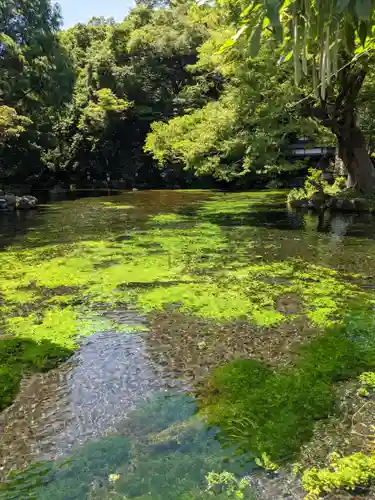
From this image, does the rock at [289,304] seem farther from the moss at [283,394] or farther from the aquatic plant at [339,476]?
the aquatic plant at [339,476]

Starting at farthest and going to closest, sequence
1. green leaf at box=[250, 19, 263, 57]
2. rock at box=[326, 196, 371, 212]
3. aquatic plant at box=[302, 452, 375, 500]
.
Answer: rock at box=[326, 196, 371, 212]
aquatic plant at box=[302, 452, 375, 500]
green leaf at box=[250, 19, 263, 57]

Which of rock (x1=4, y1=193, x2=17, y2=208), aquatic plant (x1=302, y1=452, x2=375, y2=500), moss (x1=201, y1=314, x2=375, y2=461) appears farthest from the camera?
rock (x1=4, y1=193, x2=17, y2=208)

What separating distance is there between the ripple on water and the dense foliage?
3.72 m

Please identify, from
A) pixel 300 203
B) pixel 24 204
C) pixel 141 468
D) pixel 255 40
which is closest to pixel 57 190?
pixel 24 204

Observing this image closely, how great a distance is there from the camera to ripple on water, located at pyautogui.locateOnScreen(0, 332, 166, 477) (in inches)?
165

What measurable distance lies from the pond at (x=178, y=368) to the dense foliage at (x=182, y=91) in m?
3.13

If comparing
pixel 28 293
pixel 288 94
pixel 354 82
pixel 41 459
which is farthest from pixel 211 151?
pixel 41 459

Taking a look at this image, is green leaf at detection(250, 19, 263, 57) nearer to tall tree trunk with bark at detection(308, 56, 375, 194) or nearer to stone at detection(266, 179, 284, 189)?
tall tree trunk with bark at detection(308, 56, 375, 194)

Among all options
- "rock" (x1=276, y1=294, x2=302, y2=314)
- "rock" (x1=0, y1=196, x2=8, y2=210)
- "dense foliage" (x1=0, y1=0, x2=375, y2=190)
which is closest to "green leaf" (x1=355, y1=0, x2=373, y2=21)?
"dense foliage" (x1=0, y1=0, x2=375, y2=190)

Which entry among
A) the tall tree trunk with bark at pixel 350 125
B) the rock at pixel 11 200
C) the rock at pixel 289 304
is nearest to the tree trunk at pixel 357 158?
the tall tree trunk with bark at pixel 350 125

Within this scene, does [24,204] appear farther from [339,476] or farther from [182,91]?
[339,476]

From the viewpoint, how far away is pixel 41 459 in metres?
3.97

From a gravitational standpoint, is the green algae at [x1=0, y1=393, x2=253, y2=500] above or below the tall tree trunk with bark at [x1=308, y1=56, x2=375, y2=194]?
below

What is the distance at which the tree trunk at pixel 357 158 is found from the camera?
18848 millimetres
